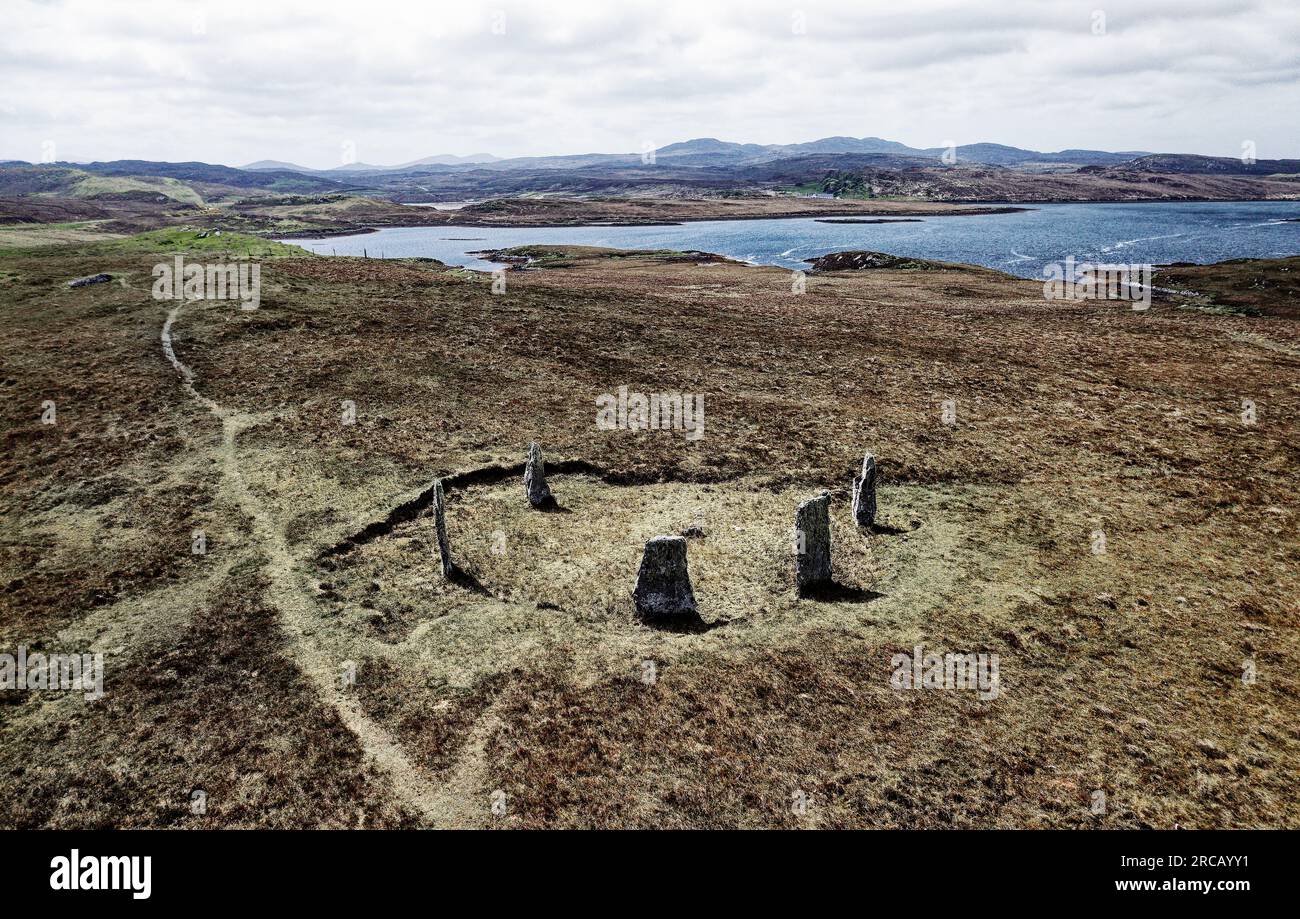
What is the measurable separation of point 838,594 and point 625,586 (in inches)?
221

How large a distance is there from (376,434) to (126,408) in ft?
34.8

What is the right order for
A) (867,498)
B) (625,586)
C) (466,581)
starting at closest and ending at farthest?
1. (625,586)
2. (466,581)
3. (867,498)

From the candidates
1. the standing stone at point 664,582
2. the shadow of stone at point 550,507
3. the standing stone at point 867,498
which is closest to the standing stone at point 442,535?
the shadow of stone at point 550,507

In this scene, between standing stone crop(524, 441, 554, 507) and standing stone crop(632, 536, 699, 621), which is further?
standing stone crop(524, 441, 554, 507)

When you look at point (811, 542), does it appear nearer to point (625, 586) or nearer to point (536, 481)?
point (625, 586)

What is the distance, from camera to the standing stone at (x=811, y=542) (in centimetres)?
1702

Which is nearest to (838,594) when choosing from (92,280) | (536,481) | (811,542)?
(811,542)

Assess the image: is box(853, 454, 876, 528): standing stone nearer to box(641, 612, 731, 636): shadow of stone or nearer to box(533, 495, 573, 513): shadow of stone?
box(641, 612, 731, 636): shadow of stone

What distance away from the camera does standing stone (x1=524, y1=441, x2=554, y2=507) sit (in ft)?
70.7

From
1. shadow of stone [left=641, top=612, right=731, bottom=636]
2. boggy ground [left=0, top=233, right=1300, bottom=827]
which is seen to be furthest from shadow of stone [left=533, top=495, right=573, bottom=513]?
shadow of stone [left=641, top=612, right=731, bottom=636]

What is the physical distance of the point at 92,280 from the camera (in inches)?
1780

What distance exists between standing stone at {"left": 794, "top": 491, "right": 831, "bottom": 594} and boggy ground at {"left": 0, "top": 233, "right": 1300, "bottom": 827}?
81 cm

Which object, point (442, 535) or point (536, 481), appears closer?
point (442, 535)
